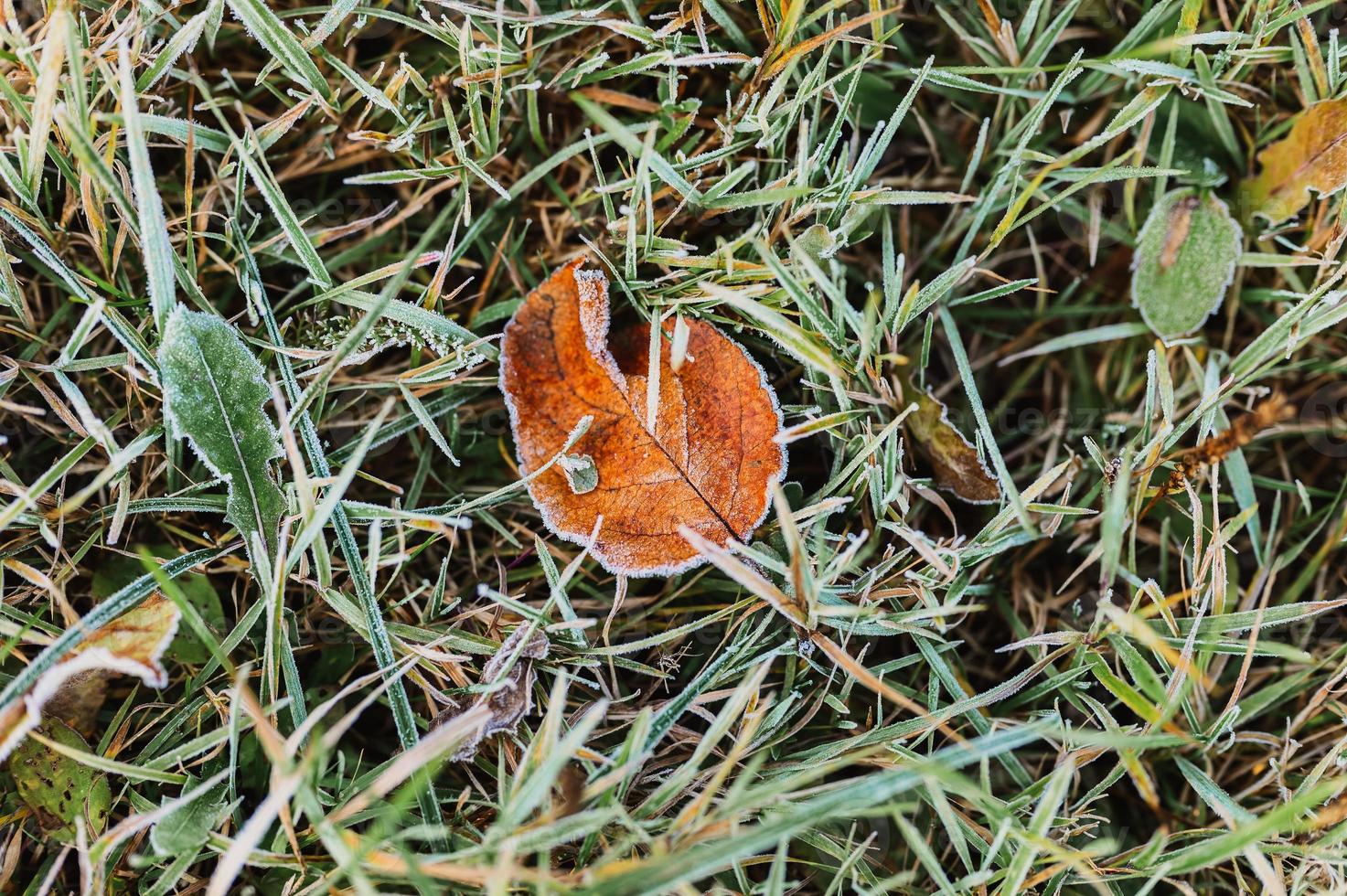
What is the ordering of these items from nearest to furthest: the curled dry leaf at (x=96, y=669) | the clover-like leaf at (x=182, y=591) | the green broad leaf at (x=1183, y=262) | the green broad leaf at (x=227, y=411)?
the curled dry leaf at (x=96, y=669)
the green broad leaf at (x=227, y=411)
the clover-like leaf at (x=182, y=591)
the green broad leaf at (x=1183, y=262)

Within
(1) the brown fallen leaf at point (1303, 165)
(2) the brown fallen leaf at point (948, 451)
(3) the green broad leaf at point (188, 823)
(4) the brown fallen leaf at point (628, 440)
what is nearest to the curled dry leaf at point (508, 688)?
(4) the brown fallen leaf at point (628, 440)

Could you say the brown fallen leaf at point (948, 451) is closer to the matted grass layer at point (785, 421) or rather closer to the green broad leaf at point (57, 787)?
the matted grass layer at point (785, 421)

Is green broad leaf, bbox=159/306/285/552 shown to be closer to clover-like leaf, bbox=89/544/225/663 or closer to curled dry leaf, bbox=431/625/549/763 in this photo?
clover-like leaf, bbox=89/544/225/663

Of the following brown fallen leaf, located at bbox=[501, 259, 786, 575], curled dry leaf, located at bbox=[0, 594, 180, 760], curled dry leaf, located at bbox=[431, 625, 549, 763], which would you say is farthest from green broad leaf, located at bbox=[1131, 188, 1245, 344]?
curled dry leaf, located at bbox=[0, 594, 180, 760]

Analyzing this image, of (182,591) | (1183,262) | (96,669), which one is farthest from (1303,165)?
(96,669)

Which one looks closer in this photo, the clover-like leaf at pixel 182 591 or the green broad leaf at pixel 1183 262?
the clover-like leaf at pixel 182 591

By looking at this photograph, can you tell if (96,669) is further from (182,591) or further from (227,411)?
(227,411)

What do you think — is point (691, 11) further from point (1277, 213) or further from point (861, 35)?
point (1277, 213)
